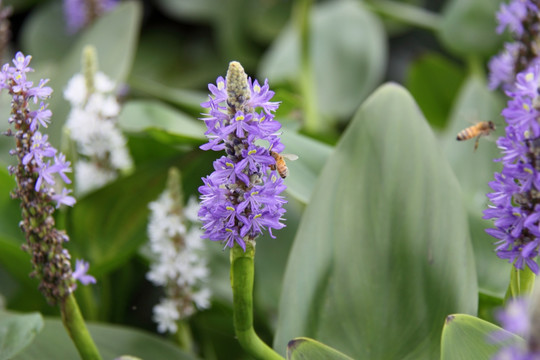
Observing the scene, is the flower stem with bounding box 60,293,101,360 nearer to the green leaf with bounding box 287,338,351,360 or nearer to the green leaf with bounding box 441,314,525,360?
the green leaf with bounding box 287,338,351,360

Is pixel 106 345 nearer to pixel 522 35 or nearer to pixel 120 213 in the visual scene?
pixel 120 213

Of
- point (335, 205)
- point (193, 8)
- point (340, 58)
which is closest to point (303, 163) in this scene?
point (335, 205)

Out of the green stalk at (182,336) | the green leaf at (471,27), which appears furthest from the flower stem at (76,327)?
the green leaf at (471,27)

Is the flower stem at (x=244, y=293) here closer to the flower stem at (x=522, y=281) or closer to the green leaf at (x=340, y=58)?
the flower stem at (x=522, y=281)

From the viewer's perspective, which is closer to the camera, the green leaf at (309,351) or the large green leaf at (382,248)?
the green leaf at (309,351)

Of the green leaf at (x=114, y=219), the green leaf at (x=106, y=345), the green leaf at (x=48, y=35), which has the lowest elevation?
the green leaf at (x=106, y=345)

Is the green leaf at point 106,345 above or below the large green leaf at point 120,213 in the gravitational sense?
below

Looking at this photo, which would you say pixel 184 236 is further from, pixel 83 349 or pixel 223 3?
pixel 223 3

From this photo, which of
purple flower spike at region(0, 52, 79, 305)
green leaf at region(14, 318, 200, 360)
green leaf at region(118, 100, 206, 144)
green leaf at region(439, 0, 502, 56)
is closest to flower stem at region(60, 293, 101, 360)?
purple flower spike at region(0, 52, 79, 305)
